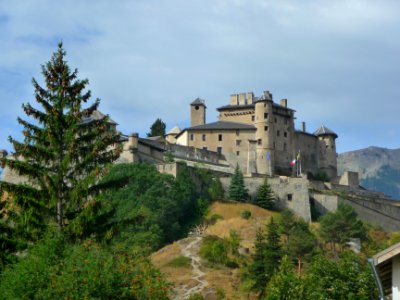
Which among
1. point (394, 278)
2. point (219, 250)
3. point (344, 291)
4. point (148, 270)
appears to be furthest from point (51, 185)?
point (219, 250)

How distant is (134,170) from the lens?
71.1 metres

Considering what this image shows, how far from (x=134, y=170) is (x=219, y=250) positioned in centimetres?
1543

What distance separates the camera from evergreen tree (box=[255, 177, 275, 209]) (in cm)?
7400

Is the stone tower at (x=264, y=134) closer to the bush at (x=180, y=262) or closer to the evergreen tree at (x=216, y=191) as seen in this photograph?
the evergreen tree at (x=216, y=191)

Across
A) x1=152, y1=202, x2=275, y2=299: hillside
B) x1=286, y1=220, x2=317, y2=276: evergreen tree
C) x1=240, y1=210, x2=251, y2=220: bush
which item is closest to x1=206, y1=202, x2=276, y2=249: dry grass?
x1=152, y1=202, x2=275, y2=299: hillside

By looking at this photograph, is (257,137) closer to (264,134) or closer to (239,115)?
(264,134)

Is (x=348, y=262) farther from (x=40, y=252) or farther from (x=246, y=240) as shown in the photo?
(x=246, y=240)

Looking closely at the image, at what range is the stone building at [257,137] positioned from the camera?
8800 centimetres

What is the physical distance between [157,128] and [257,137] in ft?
58.1

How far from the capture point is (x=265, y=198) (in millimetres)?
74250

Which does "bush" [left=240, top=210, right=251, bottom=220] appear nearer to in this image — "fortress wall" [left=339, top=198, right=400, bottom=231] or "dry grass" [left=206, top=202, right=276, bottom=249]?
"dry grass" [left=206, top=202, right=276, bottom=249]

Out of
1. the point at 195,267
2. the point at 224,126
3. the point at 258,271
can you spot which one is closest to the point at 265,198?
the point at 224,126

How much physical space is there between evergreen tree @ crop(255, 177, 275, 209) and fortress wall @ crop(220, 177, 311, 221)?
1032 millimetres

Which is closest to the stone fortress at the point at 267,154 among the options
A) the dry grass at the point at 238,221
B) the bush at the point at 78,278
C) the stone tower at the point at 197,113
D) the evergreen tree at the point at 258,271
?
the stone tower at the point at 197,113
